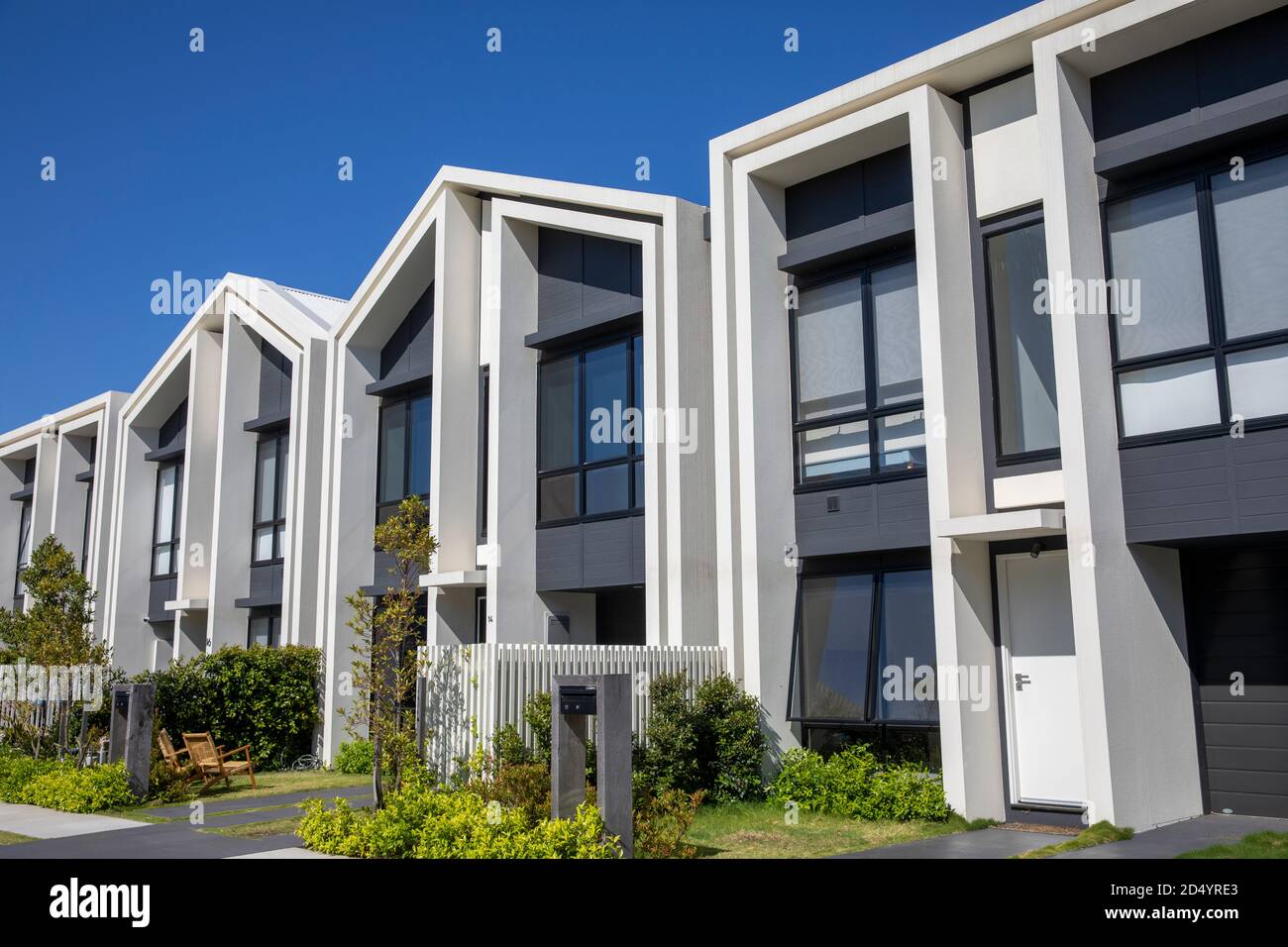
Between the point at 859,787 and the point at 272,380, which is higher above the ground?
the point at 272,380

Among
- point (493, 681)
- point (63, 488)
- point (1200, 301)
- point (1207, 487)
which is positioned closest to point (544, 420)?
point (493, 681)

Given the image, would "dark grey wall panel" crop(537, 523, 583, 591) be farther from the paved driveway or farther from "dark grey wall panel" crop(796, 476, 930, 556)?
the paved driveway

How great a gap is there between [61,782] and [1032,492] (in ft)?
40.9

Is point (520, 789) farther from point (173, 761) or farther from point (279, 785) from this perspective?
point (279, 785)

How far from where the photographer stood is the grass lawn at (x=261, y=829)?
12070 millimetres

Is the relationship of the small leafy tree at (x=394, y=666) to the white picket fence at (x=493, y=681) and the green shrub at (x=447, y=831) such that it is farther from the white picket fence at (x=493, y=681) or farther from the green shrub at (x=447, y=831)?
the green shrub at (x=447, y=831)

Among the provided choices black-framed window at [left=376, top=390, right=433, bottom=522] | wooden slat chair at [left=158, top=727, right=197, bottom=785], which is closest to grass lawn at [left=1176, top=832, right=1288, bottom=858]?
wooden slat chair at [left=158, top=727, right=197, bottom=785]

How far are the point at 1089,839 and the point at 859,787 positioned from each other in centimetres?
268

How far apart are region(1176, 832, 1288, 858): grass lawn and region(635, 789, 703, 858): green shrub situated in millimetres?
4170

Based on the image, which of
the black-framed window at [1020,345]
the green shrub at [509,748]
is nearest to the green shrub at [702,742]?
the green shrub at [509,748]

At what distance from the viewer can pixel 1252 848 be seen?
9.36 metres

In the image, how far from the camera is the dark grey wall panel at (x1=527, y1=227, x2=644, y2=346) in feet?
53.9

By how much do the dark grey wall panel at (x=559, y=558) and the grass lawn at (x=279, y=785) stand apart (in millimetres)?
4023
